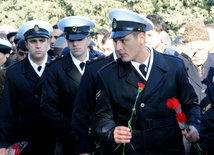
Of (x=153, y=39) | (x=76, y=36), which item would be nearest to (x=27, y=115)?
(x=76, y=36)

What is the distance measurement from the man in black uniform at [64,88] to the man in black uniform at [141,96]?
1.51m

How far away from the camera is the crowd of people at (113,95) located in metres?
3.68

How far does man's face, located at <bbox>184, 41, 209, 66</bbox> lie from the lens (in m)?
5.24

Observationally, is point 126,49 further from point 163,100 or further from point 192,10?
point 192,10

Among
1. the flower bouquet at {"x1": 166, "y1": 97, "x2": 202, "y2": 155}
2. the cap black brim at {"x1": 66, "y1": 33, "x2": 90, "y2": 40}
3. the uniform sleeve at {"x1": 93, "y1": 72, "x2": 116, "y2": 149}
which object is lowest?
the cap black brim at {"x1": 66, "y1": 33, "x2": 90, "y2": 40}

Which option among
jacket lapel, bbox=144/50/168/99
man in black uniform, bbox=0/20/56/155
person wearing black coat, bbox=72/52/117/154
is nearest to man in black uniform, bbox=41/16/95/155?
man in black uniform, bbox=0/20/56/155

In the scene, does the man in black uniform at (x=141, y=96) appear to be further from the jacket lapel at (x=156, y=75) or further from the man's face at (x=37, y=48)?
the man's face at (x=37, y=48)

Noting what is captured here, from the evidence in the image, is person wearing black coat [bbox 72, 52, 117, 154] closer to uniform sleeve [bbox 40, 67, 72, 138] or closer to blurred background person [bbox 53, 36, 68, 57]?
uniform sleeve [bbox 40, 67, 72, 138]

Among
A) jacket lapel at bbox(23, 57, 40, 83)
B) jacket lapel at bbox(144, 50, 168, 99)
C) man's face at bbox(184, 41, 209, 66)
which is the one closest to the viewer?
jacket lapel at bbox(144, 50, 168, 99)

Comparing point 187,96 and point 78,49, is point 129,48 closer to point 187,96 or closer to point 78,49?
point 187,96

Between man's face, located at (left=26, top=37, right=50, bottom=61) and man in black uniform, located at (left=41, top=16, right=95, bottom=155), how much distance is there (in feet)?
1.59

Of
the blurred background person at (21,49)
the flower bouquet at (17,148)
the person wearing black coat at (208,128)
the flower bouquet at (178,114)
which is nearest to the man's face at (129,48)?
the flower bouquet at (178,114)

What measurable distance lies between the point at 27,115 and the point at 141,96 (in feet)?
8.42

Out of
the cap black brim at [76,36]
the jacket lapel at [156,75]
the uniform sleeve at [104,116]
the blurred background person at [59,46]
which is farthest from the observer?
the blurred background person at [59,46]
